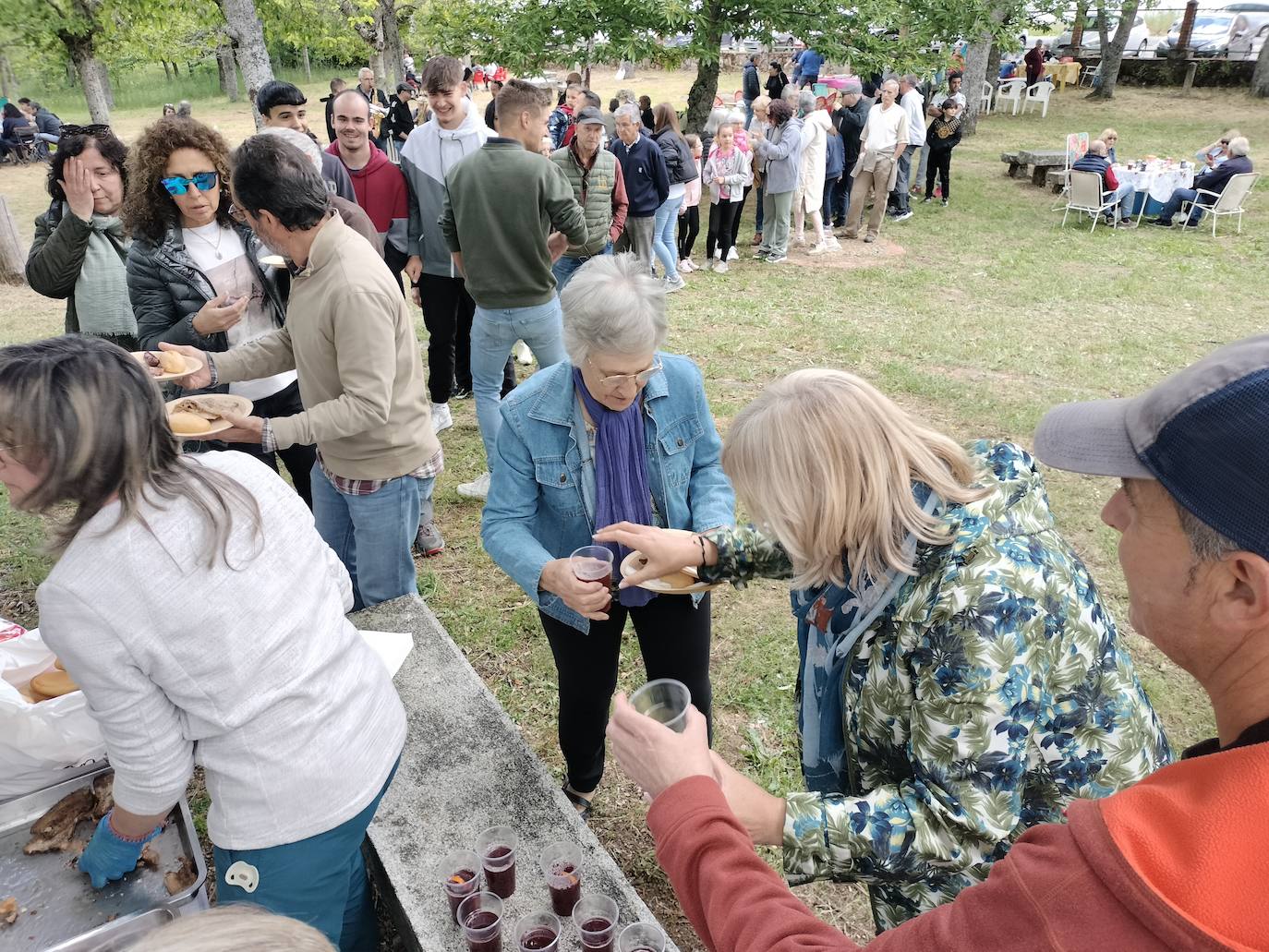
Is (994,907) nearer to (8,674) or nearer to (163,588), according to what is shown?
(163,588)

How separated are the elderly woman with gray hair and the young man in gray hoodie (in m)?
3.12

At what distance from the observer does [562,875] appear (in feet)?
7.21

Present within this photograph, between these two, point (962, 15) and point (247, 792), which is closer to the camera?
point (247, 792)

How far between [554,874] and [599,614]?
0.67 m

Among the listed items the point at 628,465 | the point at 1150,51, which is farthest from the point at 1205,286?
the point at 1150,51

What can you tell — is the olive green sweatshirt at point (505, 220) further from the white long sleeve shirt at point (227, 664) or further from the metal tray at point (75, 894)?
the metal tray at point (75, 894)

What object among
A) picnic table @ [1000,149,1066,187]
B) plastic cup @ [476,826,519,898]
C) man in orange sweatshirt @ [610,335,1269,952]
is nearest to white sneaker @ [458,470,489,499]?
plastic cup @ [476,826,519,898]

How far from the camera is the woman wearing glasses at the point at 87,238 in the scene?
147 inches

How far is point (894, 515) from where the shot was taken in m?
1.57

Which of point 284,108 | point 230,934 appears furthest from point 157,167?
point 230,934

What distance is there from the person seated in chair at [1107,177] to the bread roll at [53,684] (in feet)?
45.5

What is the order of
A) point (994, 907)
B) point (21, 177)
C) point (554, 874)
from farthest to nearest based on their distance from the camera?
point (21, 177) → point (554, 874) → point (994, 907)

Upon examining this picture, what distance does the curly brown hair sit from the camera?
3371 mm

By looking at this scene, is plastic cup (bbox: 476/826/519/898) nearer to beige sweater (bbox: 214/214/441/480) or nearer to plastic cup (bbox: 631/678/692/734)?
plastic cup (bbox: 631/678/692/734)
